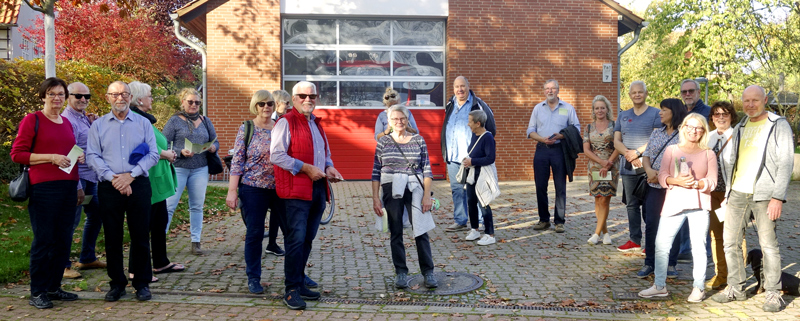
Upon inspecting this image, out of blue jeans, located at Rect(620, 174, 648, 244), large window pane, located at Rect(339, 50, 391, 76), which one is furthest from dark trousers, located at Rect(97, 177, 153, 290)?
large window pane, located at Rect(339, 50, 391, 76)

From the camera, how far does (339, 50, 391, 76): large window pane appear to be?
1584cm

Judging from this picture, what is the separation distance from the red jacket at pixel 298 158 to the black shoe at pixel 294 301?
761 mm

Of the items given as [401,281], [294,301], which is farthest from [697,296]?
[294,301]

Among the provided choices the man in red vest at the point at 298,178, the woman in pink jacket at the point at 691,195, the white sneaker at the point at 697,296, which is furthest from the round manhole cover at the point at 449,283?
the white sneaker at the point at 697,296

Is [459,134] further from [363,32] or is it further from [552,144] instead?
[363,32]

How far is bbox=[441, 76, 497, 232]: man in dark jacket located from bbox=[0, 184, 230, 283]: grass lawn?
383 centimetres

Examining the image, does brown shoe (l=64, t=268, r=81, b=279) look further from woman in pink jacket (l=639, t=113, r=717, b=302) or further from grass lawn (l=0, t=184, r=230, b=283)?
woman in pink jacket (l=639, t=113, r=717, b=302)

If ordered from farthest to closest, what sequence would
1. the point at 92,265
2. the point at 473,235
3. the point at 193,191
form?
the point at 473,235 < the point at 193,191 < the point at 92,265

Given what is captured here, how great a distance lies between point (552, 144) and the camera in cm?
848

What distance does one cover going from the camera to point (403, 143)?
580cm

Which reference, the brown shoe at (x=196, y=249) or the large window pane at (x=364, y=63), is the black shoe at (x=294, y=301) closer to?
the brown shoe at (x=196, y=249)

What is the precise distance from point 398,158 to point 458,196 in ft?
10.0

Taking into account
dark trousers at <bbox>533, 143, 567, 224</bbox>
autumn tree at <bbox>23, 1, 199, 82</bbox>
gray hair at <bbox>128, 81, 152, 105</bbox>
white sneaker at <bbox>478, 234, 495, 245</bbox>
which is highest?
autumn tree at <bbox>23, 1, 199, 82</bbox>

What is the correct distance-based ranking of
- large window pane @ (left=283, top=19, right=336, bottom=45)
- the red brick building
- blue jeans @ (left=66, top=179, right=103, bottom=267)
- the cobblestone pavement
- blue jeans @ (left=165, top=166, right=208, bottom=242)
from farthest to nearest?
large window pane @ (left=283, top=19, right=336, bottom=45)
the red brick building
blue jeans @ (left=165, top=166, right=208, bottom=242)
blue jeans @ (left=66, top=179, right=103, bottom=267)
the cobblestone pavement
